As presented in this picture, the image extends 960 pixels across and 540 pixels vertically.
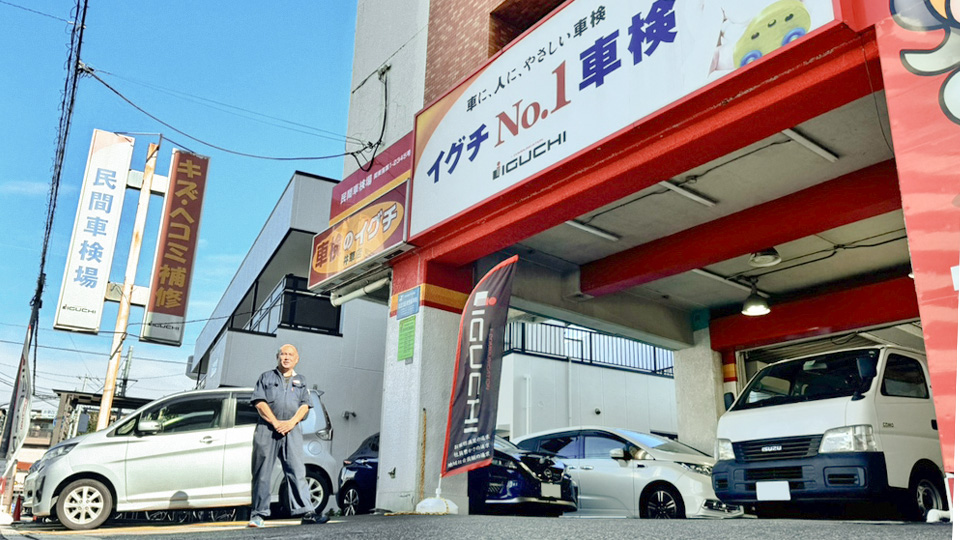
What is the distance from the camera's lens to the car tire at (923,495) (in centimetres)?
627

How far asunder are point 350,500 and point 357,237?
3816mm

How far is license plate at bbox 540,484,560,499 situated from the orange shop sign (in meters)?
3.69

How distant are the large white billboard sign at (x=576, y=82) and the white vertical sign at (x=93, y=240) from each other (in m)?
7.96

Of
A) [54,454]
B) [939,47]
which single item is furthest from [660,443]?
[54,454]

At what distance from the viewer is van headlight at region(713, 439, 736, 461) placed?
7.27 meters

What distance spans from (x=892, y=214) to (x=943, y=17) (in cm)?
500

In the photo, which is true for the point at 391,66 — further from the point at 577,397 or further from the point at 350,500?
the point at 577,397

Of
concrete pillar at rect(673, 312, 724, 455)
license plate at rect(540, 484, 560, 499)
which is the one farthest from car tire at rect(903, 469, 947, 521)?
concrete pillar at rect(673, 312, 724, 455)

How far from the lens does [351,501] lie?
33.8ft

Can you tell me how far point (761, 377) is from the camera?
25.8 feet

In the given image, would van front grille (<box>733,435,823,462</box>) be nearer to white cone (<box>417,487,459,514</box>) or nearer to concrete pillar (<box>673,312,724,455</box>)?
white cone (<box>417,487,459,514</box>)

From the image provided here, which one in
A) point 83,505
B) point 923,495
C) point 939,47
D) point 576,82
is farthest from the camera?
point 83,505

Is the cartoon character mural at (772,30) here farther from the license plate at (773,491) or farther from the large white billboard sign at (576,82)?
the license plate at (773,491)

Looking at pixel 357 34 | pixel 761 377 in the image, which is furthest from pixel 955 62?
pixel 357 34
